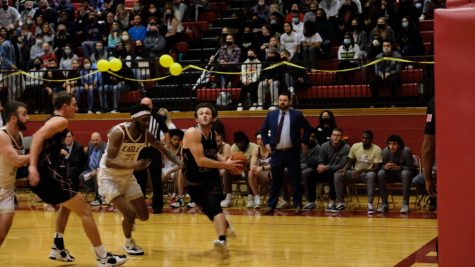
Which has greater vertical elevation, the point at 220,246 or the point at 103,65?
the point at 103,65

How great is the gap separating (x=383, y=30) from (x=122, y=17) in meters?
7.82

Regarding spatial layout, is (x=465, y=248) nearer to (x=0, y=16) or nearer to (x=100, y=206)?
(x=100, y=206)

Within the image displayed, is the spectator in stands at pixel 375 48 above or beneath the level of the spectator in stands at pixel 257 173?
above

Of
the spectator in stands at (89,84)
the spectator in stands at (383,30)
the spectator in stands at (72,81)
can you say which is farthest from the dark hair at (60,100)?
the spectator in stands at (72,81)

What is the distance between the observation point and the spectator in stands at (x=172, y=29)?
1994cm

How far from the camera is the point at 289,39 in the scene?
699 inches

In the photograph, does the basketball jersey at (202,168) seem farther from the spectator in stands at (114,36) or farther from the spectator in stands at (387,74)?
the spectator in stands at (114,36)

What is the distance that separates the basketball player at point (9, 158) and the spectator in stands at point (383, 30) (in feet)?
32.4

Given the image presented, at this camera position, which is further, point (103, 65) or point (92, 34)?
point (92, 34)

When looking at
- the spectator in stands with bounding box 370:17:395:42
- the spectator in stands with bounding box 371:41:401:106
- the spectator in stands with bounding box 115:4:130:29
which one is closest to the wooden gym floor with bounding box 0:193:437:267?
the spectator in stands with bounding box 371:41:401:106

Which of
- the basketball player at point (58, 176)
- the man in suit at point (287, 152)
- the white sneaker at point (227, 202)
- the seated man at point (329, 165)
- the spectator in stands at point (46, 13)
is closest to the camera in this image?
the basketball player at point (58, 176)

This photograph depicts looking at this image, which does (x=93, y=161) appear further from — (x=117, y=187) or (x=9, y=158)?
(x=9, y=158)

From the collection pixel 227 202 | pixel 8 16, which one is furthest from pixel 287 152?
pixel 8 16

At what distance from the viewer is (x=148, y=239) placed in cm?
1077
